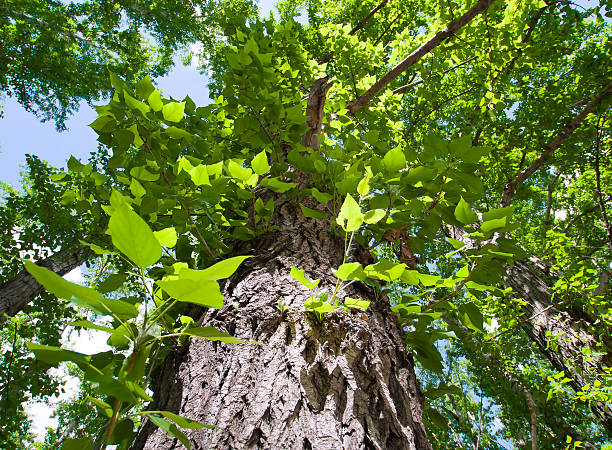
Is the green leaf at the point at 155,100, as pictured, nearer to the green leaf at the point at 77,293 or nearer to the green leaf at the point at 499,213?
the green leaf at the point at 77,293

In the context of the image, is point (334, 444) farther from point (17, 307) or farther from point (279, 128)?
point (17, 307)

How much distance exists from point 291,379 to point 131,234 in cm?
59

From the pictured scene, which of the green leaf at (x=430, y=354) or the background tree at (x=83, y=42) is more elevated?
the background tree at (x=83, y=42)

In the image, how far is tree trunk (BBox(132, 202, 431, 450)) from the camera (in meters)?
0.77

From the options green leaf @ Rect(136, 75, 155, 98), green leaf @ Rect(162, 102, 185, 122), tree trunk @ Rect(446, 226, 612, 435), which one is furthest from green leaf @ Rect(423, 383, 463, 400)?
tree trunk @ Rect(446, 226, 612, 435)

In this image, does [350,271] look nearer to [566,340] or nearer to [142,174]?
[142,174]

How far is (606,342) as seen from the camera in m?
3.12

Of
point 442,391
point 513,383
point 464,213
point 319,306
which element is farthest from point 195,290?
point 513,383

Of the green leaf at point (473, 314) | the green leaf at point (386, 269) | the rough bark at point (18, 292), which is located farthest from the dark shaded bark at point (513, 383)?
the rough bark at point (18, 292)

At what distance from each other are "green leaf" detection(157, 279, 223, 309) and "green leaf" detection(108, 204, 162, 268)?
0.06 meters

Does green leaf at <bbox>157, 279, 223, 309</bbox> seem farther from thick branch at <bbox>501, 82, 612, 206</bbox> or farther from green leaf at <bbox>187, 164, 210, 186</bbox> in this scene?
thick branch at <bbox>501, 82, 612, 206</bbox>

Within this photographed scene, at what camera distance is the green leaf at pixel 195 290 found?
0.48 metres

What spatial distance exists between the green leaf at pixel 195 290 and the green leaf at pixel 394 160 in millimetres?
880

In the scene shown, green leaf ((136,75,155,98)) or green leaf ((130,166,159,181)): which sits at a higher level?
green leaf ((136,75,155,98))
